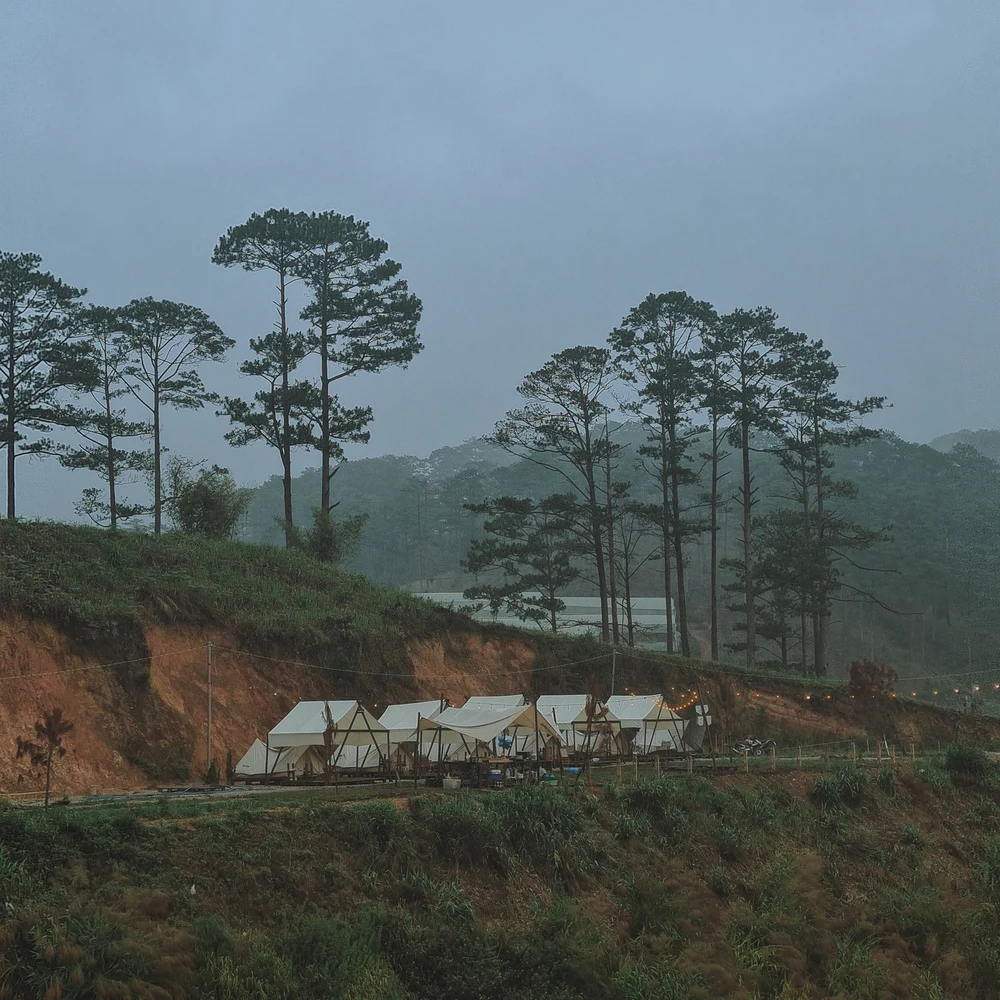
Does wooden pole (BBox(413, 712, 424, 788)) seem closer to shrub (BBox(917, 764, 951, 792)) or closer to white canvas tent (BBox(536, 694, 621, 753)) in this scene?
white canvas tent (BBox(536, 694, 621, 753))

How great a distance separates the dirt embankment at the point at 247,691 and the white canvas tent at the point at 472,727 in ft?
20.6

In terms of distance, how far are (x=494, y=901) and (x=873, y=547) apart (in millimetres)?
72418

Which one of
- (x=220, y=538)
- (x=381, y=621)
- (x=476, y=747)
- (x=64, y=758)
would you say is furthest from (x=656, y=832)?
(x=220, y=538)

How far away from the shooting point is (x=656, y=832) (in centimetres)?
2419

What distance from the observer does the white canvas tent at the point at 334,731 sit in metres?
28.7

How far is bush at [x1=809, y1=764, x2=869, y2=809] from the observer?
2942 cm

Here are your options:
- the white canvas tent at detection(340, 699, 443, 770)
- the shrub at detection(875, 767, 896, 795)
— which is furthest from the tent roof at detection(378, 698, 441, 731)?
the shrub at detection(875, 767, 896, 795)

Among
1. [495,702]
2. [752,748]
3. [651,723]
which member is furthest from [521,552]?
[495,702]

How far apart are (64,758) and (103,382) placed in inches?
1036

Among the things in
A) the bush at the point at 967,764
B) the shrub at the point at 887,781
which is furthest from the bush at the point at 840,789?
the bush at the point at 967,764

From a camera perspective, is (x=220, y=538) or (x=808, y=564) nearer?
(x=220, y=538)

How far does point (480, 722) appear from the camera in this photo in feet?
92.0

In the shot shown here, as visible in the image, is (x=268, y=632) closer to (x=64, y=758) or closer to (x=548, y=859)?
(x=64, y=758)

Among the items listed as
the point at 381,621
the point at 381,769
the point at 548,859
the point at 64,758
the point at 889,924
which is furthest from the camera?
the point at 381,621
